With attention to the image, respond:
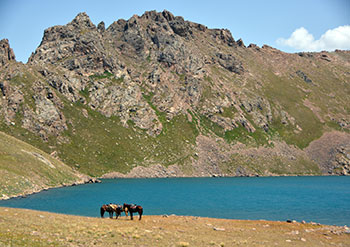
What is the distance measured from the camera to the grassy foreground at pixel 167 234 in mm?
24125

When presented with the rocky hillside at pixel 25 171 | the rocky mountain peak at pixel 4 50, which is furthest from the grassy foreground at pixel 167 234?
the rocky mountain peak at pixel 4 50

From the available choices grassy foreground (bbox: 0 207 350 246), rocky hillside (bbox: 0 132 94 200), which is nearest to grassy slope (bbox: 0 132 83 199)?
rocky hillside (bbox: 0 132 94 200)

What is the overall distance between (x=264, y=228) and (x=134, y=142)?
161m

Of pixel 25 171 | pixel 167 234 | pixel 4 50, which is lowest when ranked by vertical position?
pixel 167 234

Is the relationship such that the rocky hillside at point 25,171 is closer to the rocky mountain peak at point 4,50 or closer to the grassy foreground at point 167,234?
the grassy foreground at point 167,234

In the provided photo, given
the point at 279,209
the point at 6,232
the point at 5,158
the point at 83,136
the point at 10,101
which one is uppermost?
the point at 10,101

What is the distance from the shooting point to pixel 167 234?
30.7 meters

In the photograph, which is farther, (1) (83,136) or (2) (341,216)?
(1) (83,136)

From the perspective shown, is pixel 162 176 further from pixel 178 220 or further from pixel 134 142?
pixel 178 220

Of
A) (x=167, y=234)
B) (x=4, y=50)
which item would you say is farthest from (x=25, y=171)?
(x=4, y=50)

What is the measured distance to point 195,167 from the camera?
192 meters

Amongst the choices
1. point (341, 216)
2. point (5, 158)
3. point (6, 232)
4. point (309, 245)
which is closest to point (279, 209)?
point (341, 216)

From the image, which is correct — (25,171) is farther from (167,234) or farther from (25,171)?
(167,234)

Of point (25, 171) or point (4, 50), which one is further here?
point (4, 50)
